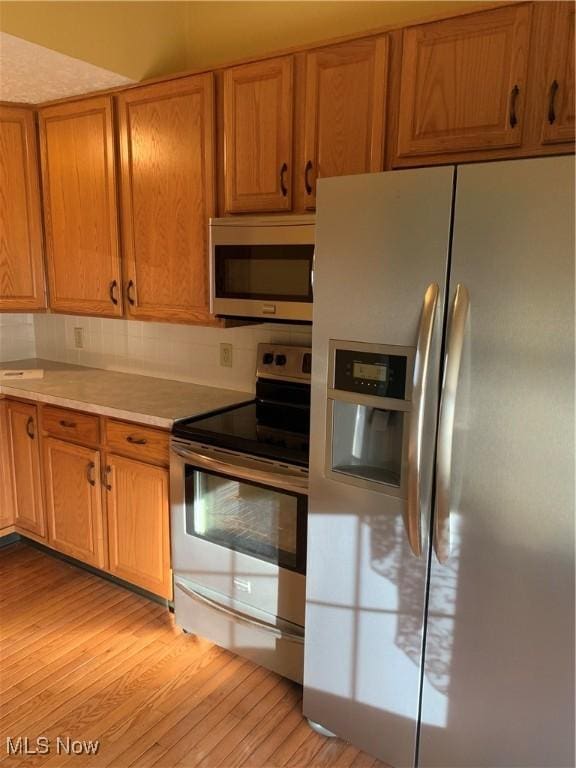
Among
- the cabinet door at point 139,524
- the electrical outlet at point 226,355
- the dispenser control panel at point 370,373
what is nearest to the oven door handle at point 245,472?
the cabinet door at point 139,524

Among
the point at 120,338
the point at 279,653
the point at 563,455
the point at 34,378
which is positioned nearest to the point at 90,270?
the point at 120,338

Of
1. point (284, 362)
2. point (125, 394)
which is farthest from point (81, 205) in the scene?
point (284, 362)

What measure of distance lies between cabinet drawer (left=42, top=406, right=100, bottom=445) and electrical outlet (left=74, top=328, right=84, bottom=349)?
2.30 ft

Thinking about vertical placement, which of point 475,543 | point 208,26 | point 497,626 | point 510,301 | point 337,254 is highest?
point 208,26

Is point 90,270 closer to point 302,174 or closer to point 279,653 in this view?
point 302,174

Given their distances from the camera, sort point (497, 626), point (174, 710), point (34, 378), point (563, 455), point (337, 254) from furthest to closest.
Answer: point (34, 378) < point (174, 710) < point (337, 254) < point (497, 626) < point (563, 455)

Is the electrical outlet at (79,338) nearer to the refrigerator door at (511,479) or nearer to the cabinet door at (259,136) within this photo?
the cabinet door at (259,136)

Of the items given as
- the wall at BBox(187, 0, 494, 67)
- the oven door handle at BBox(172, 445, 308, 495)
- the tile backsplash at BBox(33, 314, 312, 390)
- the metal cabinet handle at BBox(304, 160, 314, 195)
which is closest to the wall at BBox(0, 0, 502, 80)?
the wall at BBox(187, 0, 494, 67)

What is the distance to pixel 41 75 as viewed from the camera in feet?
7.69

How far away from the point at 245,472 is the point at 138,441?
61 cm

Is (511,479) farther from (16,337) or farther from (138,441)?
(16,337)

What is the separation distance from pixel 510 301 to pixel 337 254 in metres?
0.48

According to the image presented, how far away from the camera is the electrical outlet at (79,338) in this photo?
3.29 meters

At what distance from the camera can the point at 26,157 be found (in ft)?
9.27
